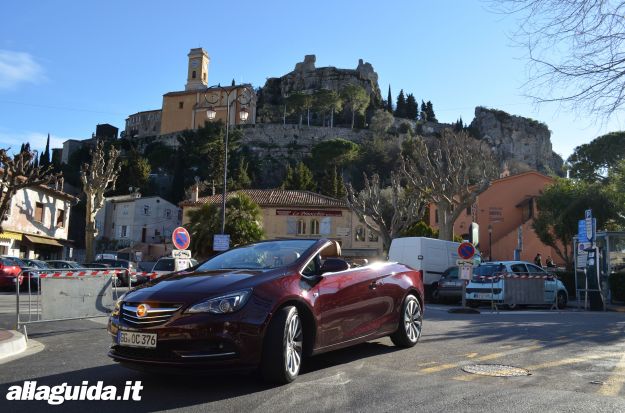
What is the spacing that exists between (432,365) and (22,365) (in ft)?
16.1

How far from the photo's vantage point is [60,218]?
4397 cm

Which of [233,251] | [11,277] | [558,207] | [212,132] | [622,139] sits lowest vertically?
[11,277]

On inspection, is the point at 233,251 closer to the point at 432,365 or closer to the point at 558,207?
the point at 432,365

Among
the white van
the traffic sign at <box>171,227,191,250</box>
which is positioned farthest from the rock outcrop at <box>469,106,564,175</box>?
the traffic sign at <box>171,227,191,250</box>

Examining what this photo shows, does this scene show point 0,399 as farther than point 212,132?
No

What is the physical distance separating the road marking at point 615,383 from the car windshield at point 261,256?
132 inches

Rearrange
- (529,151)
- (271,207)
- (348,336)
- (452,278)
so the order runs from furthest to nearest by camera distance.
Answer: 1. (529,151)
2. (271,207)
3. (452,278)
4. (348,336)

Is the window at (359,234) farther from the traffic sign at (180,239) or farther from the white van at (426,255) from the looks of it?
the traffic sign at (180,239)

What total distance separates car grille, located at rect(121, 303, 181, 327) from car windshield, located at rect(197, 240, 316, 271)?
1158mm

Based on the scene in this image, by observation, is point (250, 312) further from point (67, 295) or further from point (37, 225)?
point (37, 225)

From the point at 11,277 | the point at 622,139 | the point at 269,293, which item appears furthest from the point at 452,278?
the point at 622,139

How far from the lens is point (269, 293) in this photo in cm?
522

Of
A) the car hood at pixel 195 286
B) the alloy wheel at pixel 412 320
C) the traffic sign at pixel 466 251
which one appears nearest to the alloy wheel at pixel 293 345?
the car hood at pixel 195 286

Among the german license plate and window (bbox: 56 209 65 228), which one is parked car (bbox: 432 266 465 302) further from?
window (bbox: 56 209 65 228)
